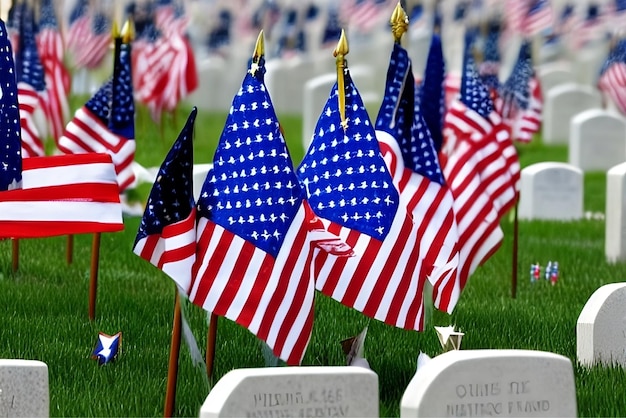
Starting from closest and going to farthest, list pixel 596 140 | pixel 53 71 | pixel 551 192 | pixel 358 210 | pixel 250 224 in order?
pixel 250 224
pixel 358 210
pixel 551 192
pixel 53 71
pixel 596 140

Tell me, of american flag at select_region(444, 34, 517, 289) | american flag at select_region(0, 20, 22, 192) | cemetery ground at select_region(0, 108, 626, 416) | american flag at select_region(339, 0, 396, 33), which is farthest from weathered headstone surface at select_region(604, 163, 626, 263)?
american flag at select_region(339, 0, 396, 33)

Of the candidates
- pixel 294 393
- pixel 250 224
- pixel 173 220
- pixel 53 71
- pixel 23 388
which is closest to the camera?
pixel 294 393

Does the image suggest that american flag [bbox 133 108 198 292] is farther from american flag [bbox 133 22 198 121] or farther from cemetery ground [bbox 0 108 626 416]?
american flag [bbox 133 22 198 121]

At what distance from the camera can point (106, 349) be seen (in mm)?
9406

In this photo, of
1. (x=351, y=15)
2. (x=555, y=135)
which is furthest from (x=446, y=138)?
(x=351, y=15)

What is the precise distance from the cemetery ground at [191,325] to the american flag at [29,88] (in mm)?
1004

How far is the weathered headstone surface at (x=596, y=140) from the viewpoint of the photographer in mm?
23172

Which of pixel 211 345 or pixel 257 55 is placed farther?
pixel 211 345

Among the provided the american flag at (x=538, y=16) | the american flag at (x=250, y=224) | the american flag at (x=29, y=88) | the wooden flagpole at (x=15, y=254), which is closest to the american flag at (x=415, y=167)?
the american flag at (x=250, y=224)

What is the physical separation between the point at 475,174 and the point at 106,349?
3.88m

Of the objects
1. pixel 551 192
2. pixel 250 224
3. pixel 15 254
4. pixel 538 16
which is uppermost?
pixel 538 16

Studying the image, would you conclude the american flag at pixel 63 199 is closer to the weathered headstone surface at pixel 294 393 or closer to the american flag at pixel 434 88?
the weathered headstone surface at pixel 294 393

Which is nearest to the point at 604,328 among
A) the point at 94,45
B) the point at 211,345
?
the point at 211,345

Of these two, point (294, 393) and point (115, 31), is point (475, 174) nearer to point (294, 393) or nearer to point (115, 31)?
point (115, 31)
